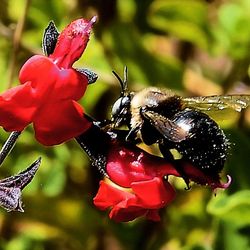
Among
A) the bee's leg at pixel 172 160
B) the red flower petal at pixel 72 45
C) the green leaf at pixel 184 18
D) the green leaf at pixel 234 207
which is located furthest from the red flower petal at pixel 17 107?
the green leaf at pixel 184 18

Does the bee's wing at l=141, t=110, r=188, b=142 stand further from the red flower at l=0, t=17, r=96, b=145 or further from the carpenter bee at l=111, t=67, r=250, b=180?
the red flower at l=0, t=17, r=96, b=145

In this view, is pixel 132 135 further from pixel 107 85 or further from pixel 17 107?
pixel 107 85

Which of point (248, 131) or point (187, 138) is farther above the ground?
point (187, 138)

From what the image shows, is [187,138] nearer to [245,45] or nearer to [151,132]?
[151,132]

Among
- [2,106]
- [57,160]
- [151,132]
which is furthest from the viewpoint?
[57,160]

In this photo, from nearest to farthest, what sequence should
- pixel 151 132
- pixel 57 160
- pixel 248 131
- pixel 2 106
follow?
pixel 2 106
pixel 151 132
pixel 57 160
pixel 248 131

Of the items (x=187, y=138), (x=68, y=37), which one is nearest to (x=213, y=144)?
(x=187, y=138)
